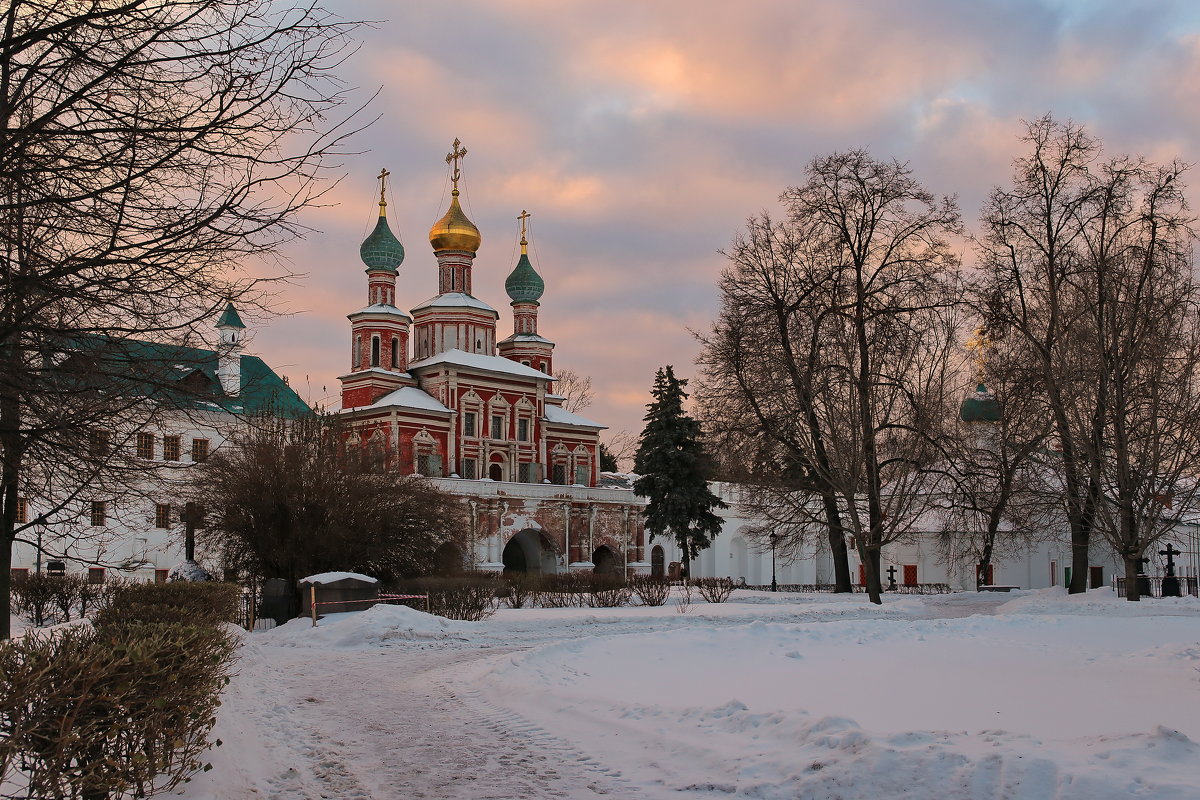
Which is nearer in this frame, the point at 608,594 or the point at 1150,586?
the point at 1150,586

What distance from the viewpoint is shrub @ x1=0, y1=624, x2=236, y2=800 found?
15.3ft

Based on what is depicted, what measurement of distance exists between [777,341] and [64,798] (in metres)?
29.1

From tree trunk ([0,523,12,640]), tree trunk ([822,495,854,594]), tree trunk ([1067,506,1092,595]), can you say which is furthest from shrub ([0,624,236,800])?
tree trunk ([1067,506,1092,595])

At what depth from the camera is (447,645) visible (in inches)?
740

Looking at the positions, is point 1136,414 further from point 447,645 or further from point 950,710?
point 950,710

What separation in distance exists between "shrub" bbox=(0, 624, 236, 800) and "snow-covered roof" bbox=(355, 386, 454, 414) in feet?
150

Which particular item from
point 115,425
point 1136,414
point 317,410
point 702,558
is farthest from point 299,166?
point 702,558

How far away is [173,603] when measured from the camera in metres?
15.0

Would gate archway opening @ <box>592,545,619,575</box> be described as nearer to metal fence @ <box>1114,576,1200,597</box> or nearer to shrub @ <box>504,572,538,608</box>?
shrub @ <box>504,572,538,608</box>

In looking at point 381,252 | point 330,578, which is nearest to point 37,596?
point 330,578

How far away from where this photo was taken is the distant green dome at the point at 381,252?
57312 millimetres

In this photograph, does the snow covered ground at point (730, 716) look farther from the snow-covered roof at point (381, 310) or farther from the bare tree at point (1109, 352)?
the snow-covered roof at point (381, 310)

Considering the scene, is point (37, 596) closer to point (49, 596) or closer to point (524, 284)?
point (49, 596)

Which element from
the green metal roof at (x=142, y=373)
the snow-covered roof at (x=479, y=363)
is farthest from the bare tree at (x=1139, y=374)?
the snow-covered roof at (x=479, y=363)
